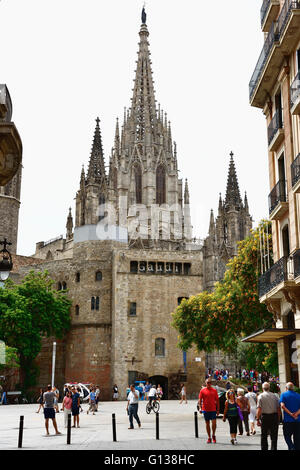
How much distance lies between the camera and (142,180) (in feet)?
308

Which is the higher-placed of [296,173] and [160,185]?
[160,185]

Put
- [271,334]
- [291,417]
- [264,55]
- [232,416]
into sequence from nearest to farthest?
[291,417]
[232,416]
[271,334]
[264,55]

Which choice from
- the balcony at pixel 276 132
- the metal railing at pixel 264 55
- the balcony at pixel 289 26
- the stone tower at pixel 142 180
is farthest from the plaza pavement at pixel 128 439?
the stone tower at pixel 142 180

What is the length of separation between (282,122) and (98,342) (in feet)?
95.1

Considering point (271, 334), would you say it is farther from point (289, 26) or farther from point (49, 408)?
point (289, 26)

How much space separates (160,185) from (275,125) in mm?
75218

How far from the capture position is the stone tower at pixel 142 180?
79438 mm

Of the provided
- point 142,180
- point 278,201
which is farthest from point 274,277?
point 142,180

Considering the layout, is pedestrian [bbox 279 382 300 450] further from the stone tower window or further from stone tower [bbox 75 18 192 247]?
stone tower [bbox 75 18 192 247]

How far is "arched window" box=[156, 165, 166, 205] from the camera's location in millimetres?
94312

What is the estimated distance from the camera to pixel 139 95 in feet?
338

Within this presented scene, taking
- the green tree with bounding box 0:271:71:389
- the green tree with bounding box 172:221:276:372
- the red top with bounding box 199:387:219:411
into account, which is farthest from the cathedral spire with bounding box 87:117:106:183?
the red top with bounding box 199:387:219:411

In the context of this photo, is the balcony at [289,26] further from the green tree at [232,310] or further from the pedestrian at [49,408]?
the pedestrian at [49,408]

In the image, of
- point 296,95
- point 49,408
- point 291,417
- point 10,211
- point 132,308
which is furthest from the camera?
point 10,211
